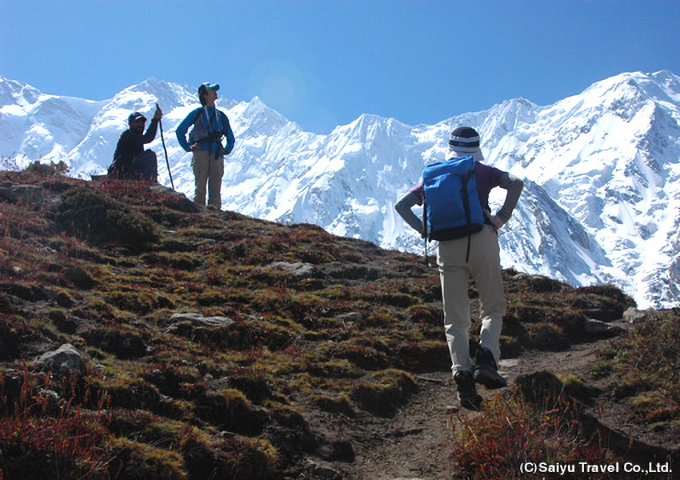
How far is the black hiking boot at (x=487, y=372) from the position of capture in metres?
6.87

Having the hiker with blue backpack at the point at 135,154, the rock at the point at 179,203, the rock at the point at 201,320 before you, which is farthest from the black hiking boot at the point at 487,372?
the hiker with blue backpack at the point at 135,154

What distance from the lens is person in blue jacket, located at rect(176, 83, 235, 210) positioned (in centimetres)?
1755

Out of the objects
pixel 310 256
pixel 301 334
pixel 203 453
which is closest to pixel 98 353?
pixel 203 453

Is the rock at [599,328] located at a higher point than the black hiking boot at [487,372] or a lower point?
higher

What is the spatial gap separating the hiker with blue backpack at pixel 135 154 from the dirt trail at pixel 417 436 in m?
13.2

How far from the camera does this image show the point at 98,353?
24.2 ft

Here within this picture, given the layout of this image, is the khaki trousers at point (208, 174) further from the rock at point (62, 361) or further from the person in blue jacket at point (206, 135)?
the rock at point (62, 361)

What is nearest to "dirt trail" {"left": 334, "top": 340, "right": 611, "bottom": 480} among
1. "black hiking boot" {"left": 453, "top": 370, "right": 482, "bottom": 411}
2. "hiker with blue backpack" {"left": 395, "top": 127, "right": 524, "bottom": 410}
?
"black hiking boot" {"left": 453, "top": 370, "right": 482, "bottom": 411}

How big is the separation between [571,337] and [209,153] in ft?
37.2

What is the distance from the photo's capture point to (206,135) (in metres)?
17.7

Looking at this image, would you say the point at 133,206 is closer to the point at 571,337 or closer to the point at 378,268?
the point at 378,268

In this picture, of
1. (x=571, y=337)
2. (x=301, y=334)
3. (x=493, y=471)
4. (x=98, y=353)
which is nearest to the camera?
(x=493, y=471)

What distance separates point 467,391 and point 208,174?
12962 mm

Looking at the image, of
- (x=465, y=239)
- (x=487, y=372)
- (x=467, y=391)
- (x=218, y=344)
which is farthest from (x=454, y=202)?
(x=218, y=344)
